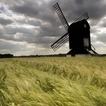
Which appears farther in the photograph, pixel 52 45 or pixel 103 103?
pixel 52 45

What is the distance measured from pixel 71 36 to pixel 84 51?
338 centimetres

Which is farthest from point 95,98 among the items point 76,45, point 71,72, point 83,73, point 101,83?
point 76,45

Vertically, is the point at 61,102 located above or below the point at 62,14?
below

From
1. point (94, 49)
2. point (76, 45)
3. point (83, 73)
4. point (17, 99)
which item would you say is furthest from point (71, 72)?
point (94, 49)

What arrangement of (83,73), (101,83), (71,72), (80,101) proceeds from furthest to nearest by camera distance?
(71,72) → (83,73) → (101,83) → (80,101)

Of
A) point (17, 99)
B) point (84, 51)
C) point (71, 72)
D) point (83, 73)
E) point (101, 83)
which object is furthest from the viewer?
point (84, 51)

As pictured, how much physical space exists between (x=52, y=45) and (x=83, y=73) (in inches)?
836

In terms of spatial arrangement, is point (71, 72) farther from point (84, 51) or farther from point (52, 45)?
point (52, 45)

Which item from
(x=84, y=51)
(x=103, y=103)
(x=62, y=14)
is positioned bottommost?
(x=103, y=103)

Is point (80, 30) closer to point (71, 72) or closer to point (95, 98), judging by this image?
point (71, 72)

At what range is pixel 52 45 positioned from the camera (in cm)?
2348

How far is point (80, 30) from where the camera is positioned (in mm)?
21188

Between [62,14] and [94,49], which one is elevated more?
[62,14]

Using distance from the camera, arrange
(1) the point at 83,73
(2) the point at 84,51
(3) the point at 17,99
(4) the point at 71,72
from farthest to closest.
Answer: (2) the point at 84,51
(4) the point at 71,72
(1) the point at 83,73
(3) the point at 17,99
